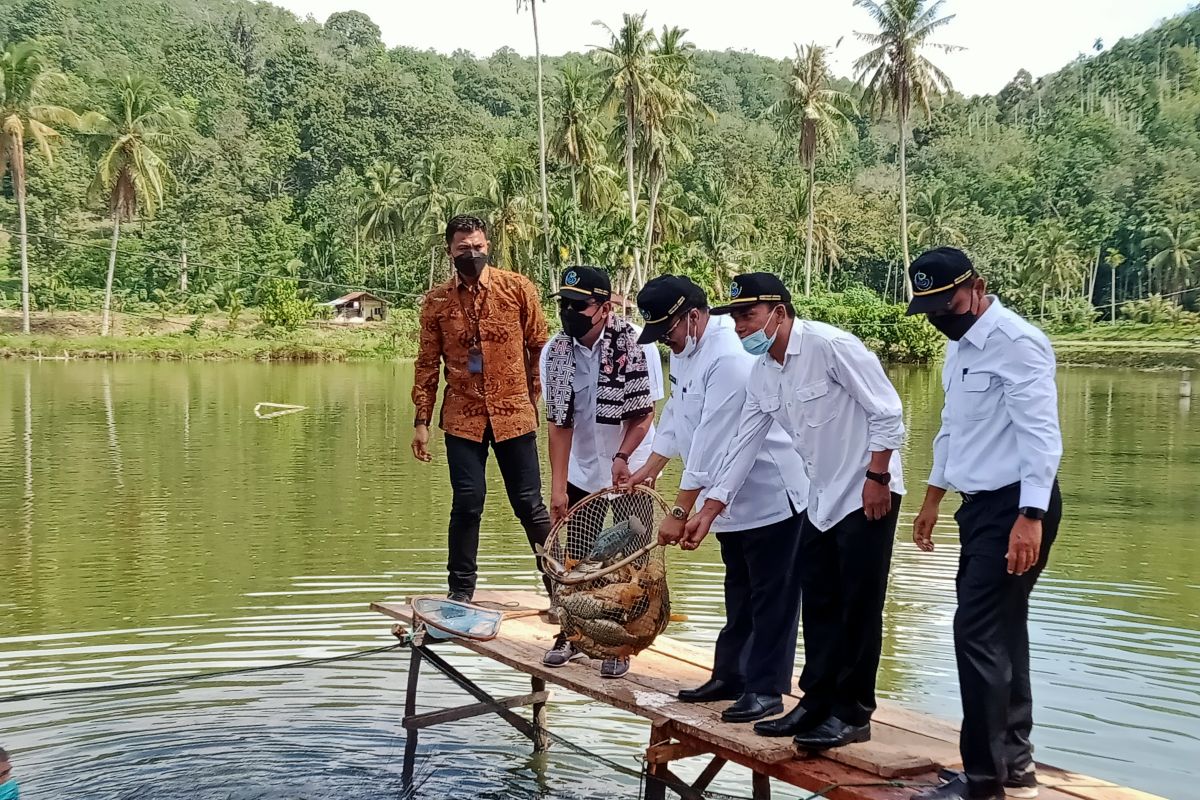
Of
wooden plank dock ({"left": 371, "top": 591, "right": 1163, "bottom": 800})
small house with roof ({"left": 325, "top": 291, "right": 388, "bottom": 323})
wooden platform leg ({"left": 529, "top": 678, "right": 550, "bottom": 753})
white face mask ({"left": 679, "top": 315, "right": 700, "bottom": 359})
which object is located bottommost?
wooden platform leg ({"left": 529, "top": 678, "right": 550, "bottom": 753})

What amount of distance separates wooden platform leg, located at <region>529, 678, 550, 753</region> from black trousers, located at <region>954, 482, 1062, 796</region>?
2.76m

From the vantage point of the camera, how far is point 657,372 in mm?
5375

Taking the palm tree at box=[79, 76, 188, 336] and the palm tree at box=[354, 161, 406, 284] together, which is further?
the palm tree at box=[354, 161, 406, 284]

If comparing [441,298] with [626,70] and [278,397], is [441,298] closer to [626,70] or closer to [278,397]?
[278,397]

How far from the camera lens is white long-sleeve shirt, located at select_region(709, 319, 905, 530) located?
383cm

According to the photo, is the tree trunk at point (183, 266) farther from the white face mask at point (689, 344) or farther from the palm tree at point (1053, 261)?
the white face mask at point (689, 344)

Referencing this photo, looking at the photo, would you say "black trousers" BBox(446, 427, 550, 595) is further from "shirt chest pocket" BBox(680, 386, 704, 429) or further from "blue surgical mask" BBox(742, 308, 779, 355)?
"blue surgical mask" BBox(742, 308, 779, 355)

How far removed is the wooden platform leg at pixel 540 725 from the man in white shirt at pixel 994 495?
2.78 m

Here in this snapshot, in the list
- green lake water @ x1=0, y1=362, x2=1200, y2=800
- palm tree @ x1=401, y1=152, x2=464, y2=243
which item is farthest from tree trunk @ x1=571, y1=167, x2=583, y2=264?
green lake water @ x1=0, y1=362, x2=1200, y2=800

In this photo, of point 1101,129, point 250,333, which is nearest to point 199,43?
point 250,333

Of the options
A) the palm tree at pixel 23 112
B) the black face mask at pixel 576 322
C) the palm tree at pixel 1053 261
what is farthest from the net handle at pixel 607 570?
the palm tree at pixel 1053 261

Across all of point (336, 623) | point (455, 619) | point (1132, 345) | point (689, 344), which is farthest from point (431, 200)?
point (689, 344)

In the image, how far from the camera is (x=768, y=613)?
4.19 metres

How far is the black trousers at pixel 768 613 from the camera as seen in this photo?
13.6ft
